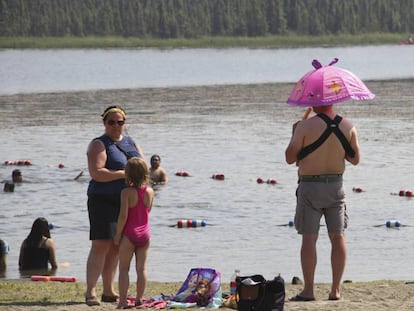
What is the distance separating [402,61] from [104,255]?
90955mm

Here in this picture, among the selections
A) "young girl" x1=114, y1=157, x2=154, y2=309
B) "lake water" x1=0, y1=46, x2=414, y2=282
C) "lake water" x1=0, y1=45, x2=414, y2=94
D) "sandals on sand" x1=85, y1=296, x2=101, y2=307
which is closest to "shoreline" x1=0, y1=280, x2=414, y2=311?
"sandals on sand" x1=85, y1=296, x2=101, y2=307

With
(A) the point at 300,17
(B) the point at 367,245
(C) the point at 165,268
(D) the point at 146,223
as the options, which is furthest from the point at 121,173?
(A) the point at 300,17

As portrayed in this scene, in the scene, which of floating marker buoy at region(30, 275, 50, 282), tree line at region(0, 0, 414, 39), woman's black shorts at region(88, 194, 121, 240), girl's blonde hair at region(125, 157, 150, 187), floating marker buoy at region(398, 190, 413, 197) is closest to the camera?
girl's blonde hair at region(125, 157, 150, 187)

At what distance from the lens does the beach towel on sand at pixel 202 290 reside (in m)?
11.5

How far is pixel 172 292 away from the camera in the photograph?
44.2 feet

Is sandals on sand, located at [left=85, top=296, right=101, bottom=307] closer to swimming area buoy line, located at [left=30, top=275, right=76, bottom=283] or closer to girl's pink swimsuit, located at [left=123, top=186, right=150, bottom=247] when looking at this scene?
girl's pink swimsuit, located at [left=123, top=186, right=150, bottom=247]

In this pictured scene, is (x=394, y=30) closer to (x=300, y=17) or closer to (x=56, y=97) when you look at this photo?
(x=300, y=17)

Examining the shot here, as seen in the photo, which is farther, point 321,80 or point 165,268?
point 165,268

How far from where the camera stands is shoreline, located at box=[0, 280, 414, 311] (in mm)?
11336

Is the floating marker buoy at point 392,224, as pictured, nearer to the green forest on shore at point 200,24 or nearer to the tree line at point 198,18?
the green forest on shore at point 200,24

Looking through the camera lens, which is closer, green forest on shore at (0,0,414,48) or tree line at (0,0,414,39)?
green forest on shore at (0,0,414,48)

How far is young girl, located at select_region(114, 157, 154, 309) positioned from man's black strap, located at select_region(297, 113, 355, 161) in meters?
1.41

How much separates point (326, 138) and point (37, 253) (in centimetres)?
651

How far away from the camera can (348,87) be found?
1145cm
